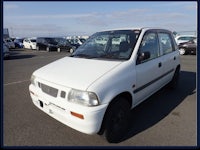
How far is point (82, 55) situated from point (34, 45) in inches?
920

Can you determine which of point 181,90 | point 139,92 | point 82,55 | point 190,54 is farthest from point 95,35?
point 190,54

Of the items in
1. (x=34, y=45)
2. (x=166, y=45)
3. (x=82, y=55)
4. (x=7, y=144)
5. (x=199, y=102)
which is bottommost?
(x=7, y=144)

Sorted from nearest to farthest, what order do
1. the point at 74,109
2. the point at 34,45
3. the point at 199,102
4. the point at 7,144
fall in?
1. the point at 74,109
2. the point at 7,144
3. the point at 199,102
4. the point at 34,45

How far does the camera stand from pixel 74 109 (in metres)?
2.73

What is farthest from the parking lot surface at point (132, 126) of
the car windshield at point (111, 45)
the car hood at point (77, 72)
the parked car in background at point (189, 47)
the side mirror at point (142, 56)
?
the parked car in background at point (189, 47)

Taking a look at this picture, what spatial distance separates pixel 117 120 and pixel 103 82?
72 centimetres

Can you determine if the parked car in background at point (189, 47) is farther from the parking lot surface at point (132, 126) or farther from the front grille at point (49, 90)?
the front grille at point (49, 90)

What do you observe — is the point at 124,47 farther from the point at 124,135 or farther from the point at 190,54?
the point at 190,54

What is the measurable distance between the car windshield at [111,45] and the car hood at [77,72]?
276mm

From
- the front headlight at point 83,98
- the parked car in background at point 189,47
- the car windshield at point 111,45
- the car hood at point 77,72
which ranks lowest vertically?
the front headlight at point 83,98

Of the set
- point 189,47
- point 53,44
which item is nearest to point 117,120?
point 189,47

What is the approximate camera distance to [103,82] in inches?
110

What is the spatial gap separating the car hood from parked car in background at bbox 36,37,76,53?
17.0 meters

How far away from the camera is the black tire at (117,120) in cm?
292
